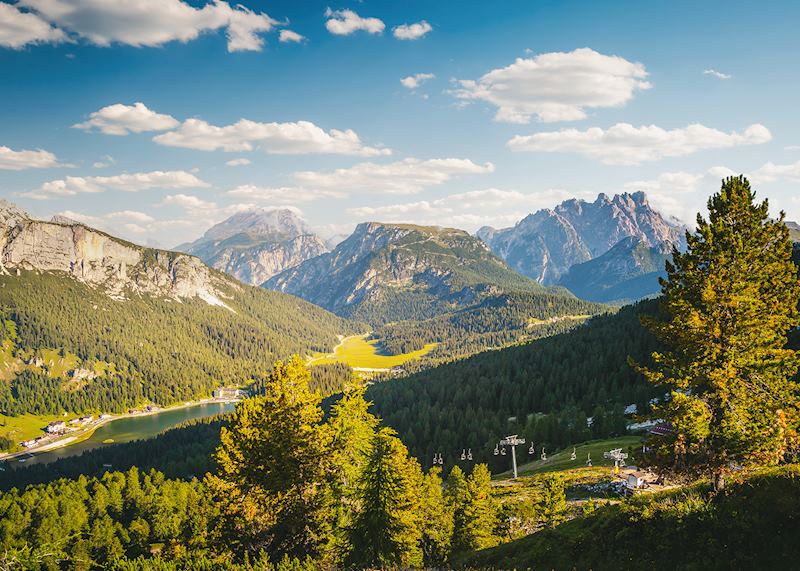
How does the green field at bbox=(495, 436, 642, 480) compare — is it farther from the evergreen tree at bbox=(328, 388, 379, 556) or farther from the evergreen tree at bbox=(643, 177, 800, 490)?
the evergreen tree at bbox=(328, 388, 379, 556)

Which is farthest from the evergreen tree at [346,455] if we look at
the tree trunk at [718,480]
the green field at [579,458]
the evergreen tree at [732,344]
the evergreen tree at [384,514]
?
the green field at [579,458]

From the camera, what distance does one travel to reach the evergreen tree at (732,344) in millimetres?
22812

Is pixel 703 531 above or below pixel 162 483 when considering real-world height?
above

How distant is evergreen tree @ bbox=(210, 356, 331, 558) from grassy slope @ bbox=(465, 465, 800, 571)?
33.8ft

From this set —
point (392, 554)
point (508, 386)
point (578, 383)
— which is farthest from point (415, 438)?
point (392, 554)

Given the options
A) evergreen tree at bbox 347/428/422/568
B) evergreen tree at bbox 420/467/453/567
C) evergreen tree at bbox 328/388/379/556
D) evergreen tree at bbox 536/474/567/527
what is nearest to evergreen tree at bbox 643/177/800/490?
evergreen tree at bbox 347/428/422/568

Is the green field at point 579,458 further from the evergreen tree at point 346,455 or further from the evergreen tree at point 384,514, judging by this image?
the evergreen tree at point 346,455

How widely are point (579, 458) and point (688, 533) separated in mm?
85709

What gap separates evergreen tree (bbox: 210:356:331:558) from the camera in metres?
25.5

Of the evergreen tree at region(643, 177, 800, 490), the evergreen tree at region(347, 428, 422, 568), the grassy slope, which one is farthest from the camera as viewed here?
the evergreen tree at region(347, 428, 422, 568)

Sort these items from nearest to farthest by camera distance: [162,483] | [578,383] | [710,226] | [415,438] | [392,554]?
[710,226]
[392,554]
[162,483]
[415,438]
[578,383]

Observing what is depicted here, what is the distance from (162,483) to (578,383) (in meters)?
129

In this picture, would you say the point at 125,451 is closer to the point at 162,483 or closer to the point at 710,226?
the point at 162,483

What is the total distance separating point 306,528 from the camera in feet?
85.1
